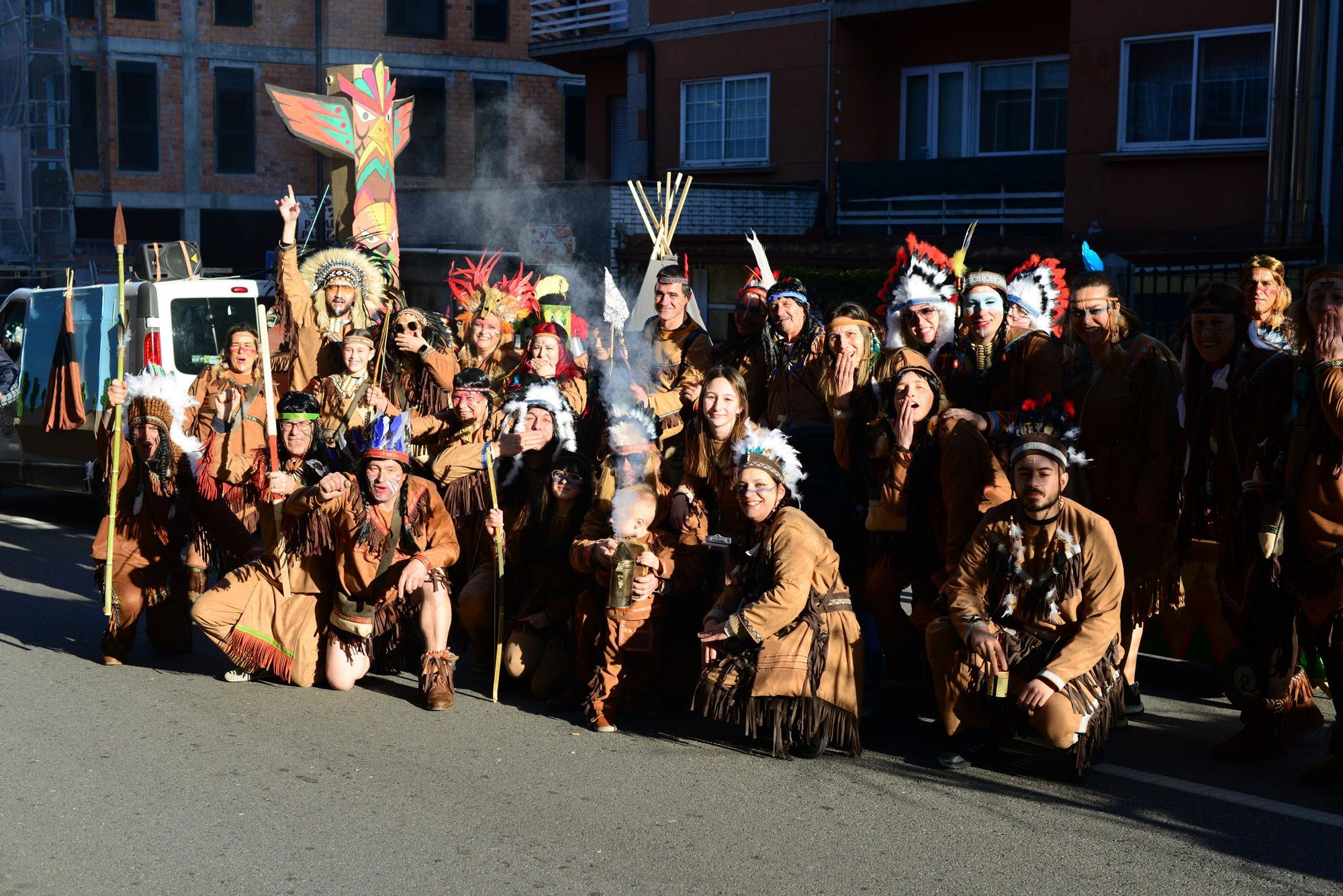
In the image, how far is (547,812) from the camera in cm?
483

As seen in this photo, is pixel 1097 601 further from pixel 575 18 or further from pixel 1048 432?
pixel 575 18

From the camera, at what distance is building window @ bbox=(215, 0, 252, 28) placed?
3000 centimetres

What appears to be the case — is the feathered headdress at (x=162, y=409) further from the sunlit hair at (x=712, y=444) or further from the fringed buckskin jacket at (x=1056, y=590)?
the fringed buckskin jacket at (x=1056, y=590)

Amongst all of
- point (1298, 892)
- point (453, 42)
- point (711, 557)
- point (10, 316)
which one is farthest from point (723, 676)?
point (453, 42)

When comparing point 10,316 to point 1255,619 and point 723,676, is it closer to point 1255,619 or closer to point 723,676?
point 723,676

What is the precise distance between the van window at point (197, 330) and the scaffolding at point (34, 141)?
14583mm

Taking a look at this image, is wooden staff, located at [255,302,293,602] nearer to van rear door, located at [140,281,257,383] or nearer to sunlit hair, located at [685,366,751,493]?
sunlit hair, located at [685,366,751,493]

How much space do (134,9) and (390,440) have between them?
26.8m

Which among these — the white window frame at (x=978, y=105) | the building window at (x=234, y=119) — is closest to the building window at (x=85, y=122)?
the building window at (x=234, y=119)

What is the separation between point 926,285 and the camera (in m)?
6.49

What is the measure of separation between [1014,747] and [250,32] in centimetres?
2840

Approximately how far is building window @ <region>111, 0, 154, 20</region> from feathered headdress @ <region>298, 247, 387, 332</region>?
940 inches

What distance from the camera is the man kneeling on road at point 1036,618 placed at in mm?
4992

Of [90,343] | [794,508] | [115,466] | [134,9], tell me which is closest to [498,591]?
[794,508]
